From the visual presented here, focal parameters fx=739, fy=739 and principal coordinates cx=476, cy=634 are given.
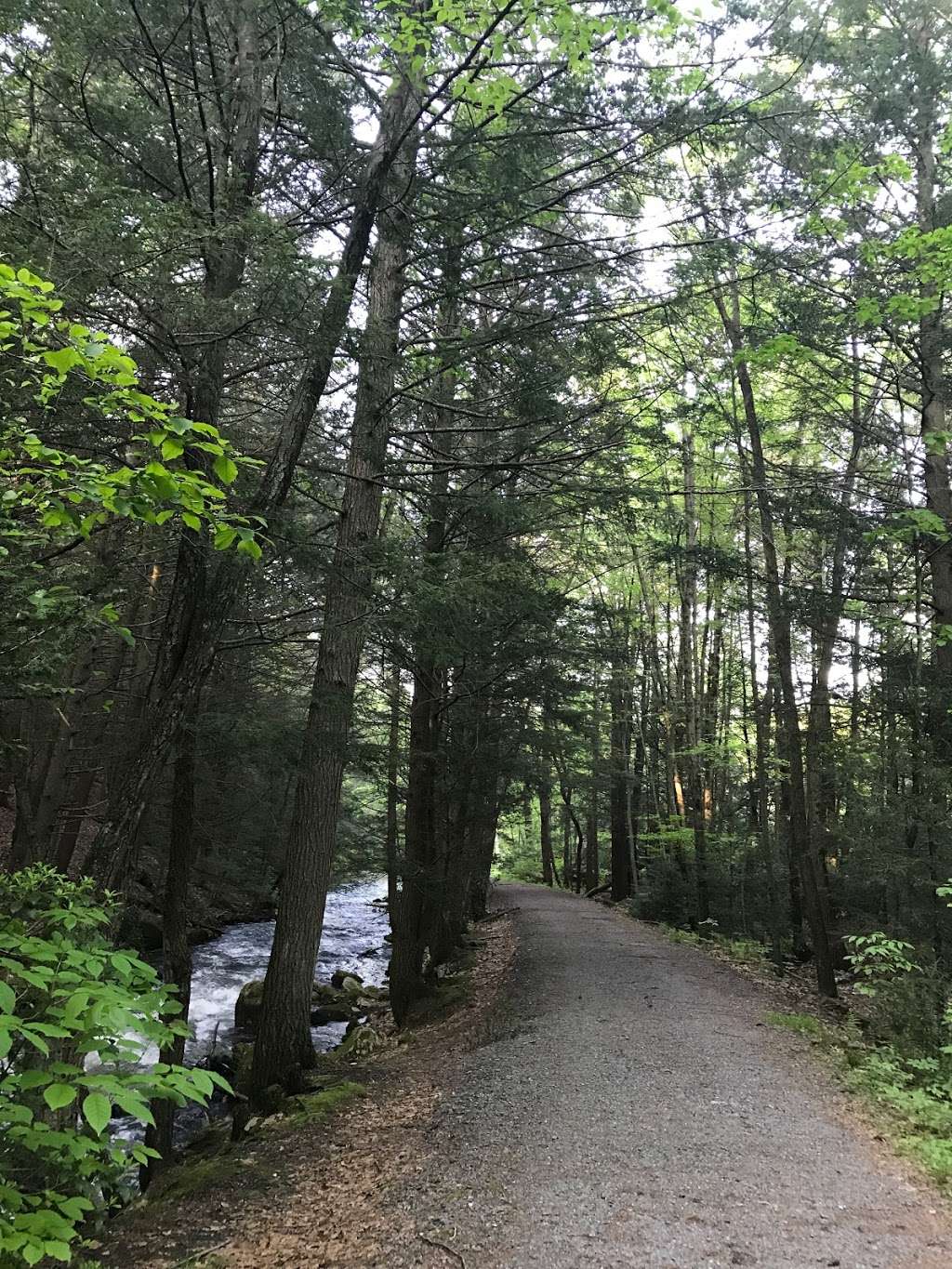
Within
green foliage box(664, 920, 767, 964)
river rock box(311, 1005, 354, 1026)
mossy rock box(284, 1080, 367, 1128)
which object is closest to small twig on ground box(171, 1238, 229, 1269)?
Answer: mossy rock box(284, 1080, 367, 1128)

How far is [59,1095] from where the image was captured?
1802 mm

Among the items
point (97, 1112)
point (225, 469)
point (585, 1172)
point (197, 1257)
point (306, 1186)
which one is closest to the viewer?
point (97, 1112)

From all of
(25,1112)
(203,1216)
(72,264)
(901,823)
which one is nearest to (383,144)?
(72,264)

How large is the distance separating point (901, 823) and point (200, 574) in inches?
312

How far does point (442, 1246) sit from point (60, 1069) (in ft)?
8.59

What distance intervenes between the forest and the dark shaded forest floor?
3.86ft

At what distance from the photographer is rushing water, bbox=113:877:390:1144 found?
30.3ft

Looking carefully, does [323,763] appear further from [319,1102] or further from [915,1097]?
[915,1097]

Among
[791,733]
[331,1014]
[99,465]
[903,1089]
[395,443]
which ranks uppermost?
[395,443]

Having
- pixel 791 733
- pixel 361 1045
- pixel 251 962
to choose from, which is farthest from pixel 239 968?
pixel 791 733

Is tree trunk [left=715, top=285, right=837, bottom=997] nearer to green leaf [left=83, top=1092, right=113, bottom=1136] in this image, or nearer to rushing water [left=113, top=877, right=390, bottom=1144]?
rushing water [left=113, top=877, right=390, bottom=1144]

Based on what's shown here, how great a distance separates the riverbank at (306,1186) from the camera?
3.94 metres

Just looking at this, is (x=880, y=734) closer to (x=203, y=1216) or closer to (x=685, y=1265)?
(x=685, y=1265)

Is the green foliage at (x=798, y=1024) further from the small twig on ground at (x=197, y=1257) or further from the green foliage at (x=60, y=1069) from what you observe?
the green foliage at (x=60, y=1069)
